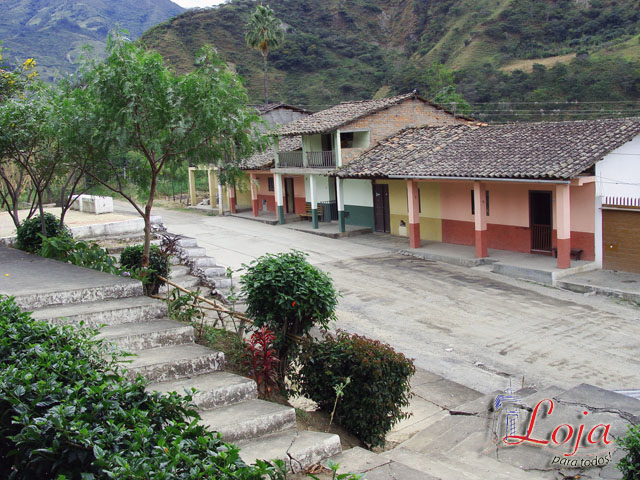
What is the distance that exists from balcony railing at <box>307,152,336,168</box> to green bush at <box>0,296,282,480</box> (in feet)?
72.1

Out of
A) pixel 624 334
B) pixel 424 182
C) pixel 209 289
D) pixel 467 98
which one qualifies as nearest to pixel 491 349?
pixel 624 334

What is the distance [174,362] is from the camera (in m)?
6.38

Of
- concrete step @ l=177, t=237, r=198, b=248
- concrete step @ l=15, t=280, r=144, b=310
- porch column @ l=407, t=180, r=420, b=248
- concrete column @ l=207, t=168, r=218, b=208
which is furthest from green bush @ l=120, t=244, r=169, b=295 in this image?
concrete column @ l=207, t=168, r=218, b=208

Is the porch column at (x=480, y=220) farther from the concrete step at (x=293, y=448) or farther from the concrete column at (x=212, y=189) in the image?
the concrete column at (x=212, y=189)

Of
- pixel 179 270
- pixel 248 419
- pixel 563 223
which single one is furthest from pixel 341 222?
pixel 248 419

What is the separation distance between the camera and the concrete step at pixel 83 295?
303 inches

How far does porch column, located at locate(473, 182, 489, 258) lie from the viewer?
64.1 ft

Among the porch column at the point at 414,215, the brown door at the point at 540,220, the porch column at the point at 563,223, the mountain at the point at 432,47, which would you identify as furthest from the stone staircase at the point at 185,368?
the mountain at the point at 432,47

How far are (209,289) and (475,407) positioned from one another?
693 centimetres

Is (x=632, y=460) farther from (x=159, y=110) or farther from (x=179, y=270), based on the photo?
(x=179, y=270)

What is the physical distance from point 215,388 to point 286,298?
126cm

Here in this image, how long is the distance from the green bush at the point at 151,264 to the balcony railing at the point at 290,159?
18.4 meters

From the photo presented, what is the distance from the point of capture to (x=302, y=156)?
27.8 metres

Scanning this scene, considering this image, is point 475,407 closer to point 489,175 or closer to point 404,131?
point 489,175
